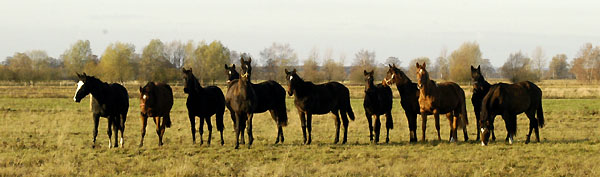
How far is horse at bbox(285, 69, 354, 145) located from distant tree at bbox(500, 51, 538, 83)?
5906 cm

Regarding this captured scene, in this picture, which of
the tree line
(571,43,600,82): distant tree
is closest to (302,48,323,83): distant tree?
the tree line

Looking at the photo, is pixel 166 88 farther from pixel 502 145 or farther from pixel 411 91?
pixel 502 145

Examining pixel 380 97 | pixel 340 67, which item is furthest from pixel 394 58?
pixel 380 97

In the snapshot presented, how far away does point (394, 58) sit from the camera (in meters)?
105

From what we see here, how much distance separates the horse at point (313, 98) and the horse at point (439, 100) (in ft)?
7.18

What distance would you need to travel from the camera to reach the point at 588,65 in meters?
92.8

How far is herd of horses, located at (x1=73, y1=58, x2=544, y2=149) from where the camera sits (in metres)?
13.0

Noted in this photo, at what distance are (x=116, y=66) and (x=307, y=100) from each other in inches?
2656

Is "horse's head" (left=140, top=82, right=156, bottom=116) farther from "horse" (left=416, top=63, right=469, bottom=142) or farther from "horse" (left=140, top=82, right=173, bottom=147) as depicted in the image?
"horse" (left=416, top=63, right=469, bottom=142)

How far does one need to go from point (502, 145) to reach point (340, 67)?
254 ft

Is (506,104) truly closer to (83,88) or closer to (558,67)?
(83,88)

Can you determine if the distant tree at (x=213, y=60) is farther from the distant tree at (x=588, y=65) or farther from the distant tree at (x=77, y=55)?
the distant tree at (x=588, y=65)

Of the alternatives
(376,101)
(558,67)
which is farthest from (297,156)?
(558,67)

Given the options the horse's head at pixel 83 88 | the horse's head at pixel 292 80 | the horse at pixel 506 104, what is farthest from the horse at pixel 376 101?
the horse's head at pixel 83 88
